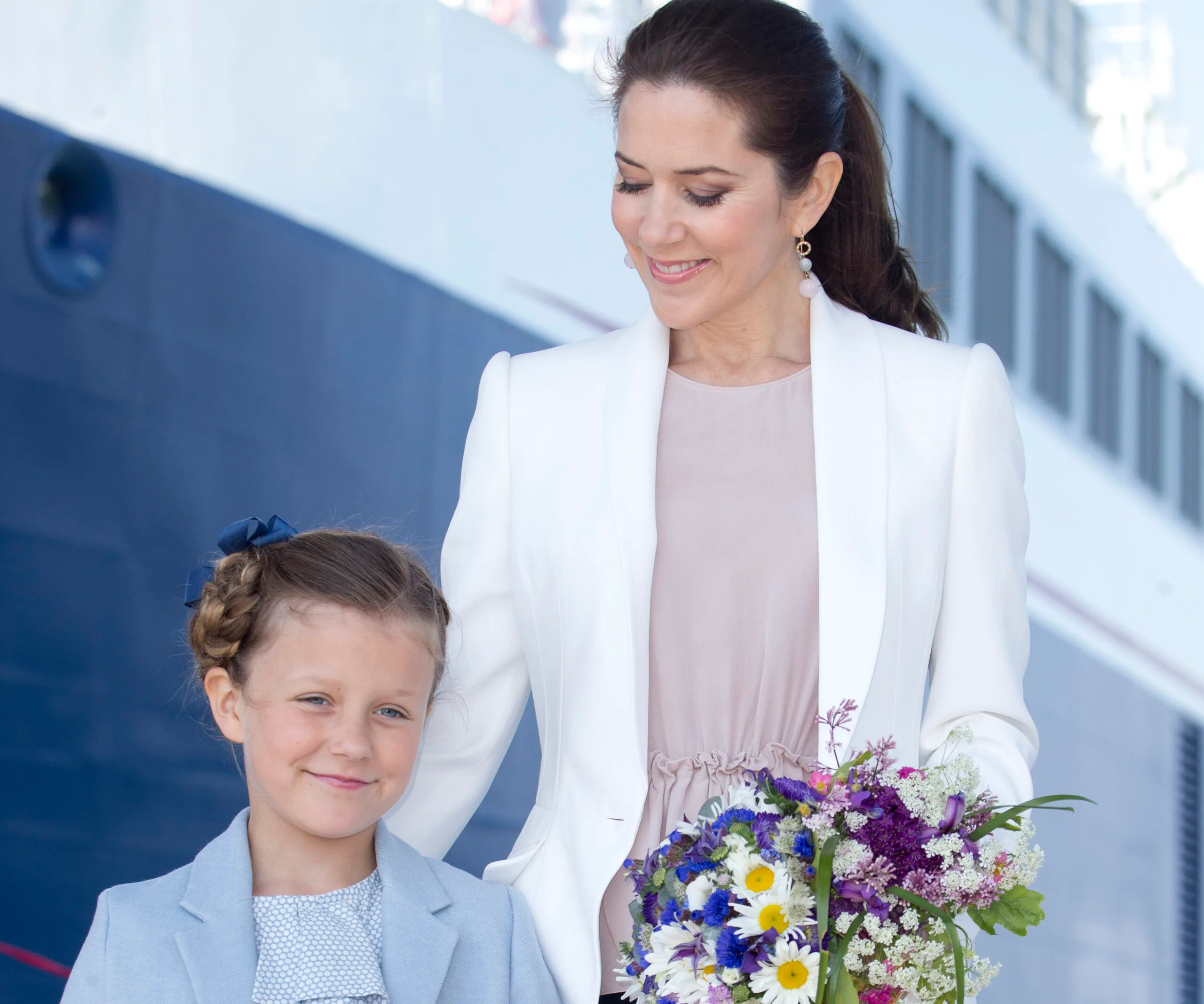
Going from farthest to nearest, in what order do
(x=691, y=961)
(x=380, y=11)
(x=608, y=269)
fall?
(x=608, y=269) < (x=380, y=11) < (x=691, y=961)

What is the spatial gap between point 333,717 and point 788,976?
0.66m

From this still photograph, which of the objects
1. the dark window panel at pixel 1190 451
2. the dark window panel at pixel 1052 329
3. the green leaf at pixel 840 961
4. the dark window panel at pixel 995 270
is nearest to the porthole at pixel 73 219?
the green leaf at pixel 840 961

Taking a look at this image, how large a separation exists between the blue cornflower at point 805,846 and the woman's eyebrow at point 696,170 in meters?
0.88

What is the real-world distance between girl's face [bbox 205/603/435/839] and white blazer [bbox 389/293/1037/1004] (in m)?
0.17

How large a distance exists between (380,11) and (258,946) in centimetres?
398

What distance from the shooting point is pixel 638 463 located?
2.04 meters

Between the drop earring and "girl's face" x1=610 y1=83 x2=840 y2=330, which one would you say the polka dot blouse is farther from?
the drop earring

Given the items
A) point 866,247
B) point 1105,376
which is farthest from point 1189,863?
point 866,247

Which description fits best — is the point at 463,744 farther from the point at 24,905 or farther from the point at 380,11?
the point at 380,11

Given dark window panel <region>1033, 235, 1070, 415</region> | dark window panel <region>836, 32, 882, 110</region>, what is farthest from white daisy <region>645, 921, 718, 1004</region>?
dark window panel <region>1033, 235, 1070, 415</region>

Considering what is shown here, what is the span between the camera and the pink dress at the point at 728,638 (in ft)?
6.33

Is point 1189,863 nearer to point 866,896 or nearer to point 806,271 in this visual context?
point 806,271

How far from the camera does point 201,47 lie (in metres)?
4.61

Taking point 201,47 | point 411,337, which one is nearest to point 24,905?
point 411,337
